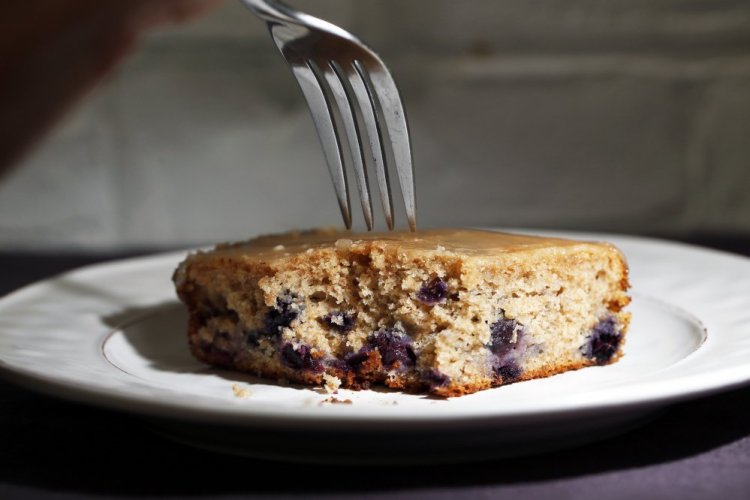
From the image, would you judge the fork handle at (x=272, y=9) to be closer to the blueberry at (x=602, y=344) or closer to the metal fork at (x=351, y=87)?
the metal fork at (x=351, y=87)

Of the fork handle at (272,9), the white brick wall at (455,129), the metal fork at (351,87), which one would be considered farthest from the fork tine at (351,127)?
the white brick wall at (455,129)

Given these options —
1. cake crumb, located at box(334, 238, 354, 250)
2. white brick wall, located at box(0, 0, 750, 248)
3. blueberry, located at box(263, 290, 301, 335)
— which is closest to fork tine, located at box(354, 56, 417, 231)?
cake crumb, located at box(334, 238, 354, 250)

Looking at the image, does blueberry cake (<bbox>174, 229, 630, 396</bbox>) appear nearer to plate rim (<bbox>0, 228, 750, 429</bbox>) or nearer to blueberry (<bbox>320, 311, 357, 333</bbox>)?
blueberry (<bbox>320, 311, 357, 333</bbox>)

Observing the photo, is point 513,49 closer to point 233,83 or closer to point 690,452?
point 233,83

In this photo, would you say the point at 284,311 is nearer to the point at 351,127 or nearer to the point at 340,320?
the point at 340,320

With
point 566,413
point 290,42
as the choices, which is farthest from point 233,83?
point 566,413

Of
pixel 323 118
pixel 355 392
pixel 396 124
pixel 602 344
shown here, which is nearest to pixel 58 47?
pixel 323 118
